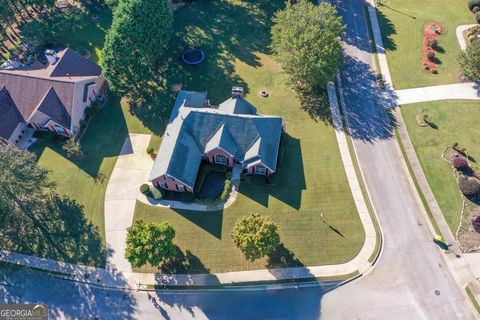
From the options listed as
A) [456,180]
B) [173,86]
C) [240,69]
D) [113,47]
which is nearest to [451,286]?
[456,180]

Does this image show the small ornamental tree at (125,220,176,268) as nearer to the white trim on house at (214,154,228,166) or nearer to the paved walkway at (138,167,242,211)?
the paved walkway at (138,167,242,211)

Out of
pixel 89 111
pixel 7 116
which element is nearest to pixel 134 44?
pixel 89 111

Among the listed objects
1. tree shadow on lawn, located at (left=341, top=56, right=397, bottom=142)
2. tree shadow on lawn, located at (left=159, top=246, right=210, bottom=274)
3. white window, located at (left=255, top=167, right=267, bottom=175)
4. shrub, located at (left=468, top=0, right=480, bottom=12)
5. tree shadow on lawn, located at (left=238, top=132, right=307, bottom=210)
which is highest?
shrub, located at (left=468, top=0, right=480, bottom=12)

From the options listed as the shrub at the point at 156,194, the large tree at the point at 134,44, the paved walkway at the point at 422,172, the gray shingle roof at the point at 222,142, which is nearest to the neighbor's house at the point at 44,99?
the large tree at the point at 134,44

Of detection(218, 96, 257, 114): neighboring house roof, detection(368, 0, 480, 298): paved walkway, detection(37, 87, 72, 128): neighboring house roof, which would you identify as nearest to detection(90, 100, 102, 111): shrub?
detection(37, 87, 72, 128): neighboring house roof

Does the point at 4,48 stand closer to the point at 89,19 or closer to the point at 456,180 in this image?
the point at 89,19
